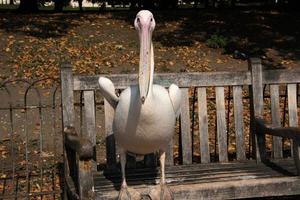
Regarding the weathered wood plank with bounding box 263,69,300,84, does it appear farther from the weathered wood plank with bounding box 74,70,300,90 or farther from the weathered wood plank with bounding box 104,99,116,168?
the weathered wood plank with bounding box 104,99,116,168

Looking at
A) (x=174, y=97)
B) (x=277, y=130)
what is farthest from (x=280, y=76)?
(x=174, y=97)

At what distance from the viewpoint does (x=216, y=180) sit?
3.81m

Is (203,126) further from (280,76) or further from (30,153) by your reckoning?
(30,153)

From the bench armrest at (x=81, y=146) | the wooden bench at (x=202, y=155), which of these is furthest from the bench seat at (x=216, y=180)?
the bench armrest at (x=81, y=146)

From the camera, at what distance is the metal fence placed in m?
4.66

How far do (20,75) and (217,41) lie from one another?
177 inches

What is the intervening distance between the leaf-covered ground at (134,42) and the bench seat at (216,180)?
4.31 m

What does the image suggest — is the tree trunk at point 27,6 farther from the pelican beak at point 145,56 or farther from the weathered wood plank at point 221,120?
the pelican beak at point 145,56

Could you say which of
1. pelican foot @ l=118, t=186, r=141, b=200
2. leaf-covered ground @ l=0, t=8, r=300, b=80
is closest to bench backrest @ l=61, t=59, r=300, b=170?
pelican foot @ l=118, t=186, r=141, b=200

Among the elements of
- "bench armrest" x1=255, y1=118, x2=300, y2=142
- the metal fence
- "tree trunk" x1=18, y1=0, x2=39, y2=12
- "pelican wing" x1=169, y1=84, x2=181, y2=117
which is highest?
"tree trunk" x1=18, y1=0, x2=39, y2=12

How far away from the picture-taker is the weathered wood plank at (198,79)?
13.4 feet

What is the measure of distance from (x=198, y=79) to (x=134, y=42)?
763 cm

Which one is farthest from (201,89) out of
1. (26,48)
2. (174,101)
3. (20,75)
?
(26,48)

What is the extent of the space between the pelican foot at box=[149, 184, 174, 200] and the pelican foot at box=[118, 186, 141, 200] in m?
0.09
